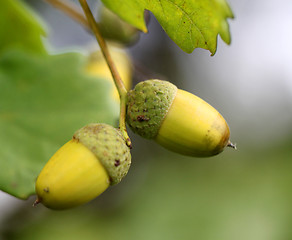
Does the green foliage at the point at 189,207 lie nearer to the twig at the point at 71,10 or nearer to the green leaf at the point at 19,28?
the green leaf at the point at 19,28

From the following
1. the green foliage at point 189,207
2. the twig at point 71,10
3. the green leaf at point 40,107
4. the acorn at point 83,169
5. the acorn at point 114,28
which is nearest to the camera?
the acorn at point 83,169

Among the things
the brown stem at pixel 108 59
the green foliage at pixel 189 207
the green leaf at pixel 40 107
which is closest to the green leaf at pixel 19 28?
the green leaf at pixel 40 107

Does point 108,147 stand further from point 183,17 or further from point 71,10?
point 71,10

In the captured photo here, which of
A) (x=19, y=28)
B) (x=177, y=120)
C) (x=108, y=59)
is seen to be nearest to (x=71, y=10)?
(x=19, y=28)

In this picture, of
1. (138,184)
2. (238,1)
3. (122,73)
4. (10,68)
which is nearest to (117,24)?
(122,73)

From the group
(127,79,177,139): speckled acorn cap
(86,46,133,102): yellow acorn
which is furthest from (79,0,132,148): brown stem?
(86,46,133,102): yellow acorn

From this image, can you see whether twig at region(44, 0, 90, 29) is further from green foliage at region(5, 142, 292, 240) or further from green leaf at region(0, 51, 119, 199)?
green foliage at region(5, 142, 292, 240)

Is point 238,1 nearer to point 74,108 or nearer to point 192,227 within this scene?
point 192,227
